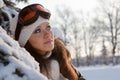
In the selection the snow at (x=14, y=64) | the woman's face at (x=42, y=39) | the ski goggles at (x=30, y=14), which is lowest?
the woman's face at (x=42, y=39)

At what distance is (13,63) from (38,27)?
5.06 feet

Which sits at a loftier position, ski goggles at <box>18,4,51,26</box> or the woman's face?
ski goggles at <box>18,4,51,26</box>

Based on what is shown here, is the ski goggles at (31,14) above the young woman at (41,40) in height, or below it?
above

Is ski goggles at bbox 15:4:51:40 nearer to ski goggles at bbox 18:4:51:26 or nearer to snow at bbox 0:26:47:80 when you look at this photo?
ski goggles at bbox 18:4:51:26

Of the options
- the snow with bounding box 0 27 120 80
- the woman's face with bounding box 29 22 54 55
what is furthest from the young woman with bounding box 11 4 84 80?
the snow with bounding box 0 27 120 80

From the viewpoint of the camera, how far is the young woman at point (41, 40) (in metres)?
2.61

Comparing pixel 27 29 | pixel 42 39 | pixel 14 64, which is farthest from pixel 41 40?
pixel 14 64

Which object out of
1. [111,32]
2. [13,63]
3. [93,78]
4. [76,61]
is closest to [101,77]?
[93,78]

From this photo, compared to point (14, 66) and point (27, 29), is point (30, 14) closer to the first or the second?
point (27, 29)

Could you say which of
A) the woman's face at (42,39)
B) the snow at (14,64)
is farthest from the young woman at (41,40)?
the snow at (14,64)

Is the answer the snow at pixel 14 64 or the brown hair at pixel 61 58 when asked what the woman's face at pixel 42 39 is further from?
the snow at pixel 14 64

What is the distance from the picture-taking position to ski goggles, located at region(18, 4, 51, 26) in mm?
2613

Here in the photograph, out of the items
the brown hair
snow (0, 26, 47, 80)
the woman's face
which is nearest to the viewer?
snow (0, 26, 47, 80)

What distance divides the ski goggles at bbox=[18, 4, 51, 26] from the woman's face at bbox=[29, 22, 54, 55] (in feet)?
0.22
